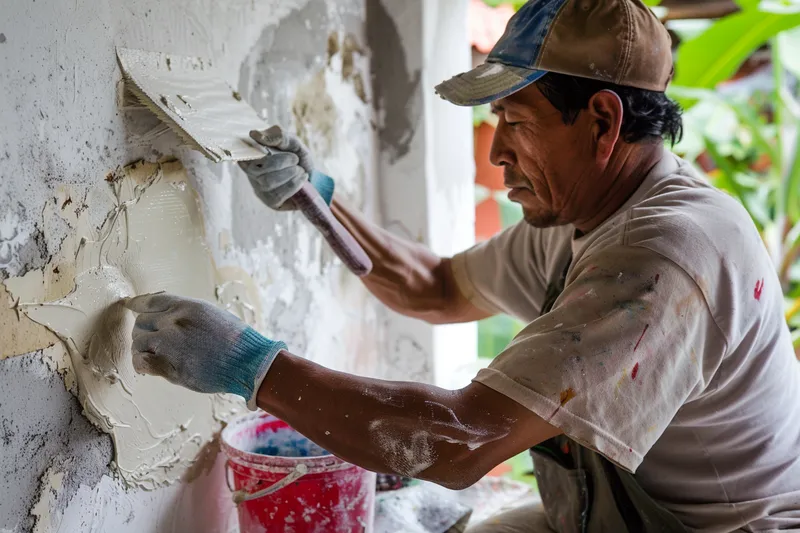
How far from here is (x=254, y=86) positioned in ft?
5.39

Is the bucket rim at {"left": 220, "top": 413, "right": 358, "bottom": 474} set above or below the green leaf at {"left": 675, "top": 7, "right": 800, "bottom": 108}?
below

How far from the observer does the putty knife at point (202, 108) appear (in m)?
1.26

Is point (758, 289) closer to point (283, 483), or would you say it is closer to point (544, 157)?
point (544, 157)

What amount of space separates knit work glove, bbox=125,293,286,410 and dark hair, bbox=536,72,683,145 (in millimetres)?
728

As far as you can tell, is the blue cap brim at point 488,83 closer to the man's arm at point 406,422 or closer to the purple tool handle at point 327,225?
the purple tool handle at point 327,225

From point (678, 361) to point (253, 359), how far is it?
0.71m

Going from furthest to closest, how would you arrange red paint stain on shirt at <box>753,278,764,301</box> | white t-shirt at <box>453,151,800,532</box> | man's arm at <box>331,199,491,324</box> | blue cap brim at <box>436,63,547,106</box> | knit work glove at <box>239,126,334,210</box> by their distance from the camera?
man's arm at <box>331,199,491,324</box> → knit work glove at <box>239,126,334,210</box> → blue cap brim at <box>436,63,547,106</box> → red paint stain on shirt at <box>753,278,764,301</box> → white t-shirt at <box>453,151,800,532</box>

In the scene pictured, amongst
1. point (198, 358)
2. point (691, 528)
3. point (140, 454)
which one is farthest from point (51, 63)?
point (691, 528)

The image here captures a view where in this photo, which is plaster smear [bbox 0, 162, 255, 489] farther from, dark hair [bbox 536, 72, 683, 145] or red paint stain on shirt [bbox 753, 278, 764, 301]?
red paint stain on shirt [bbox 753, 278, 764, 301]

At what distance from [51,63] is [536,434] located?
99 centimetres

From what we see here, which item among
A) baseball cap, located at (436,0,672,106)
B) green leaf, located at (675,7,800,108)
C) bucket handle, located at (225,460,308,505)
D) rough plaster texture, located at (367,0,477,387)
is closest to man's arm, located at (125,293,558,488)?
bucket handle, located at (225,460,308,505)

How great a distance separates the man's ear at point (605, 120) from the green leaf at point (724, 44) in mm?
1718

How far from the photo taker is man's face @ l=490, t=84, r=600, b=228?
1.39 m

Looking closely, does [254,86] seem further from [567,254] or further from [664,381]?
[664,381]
